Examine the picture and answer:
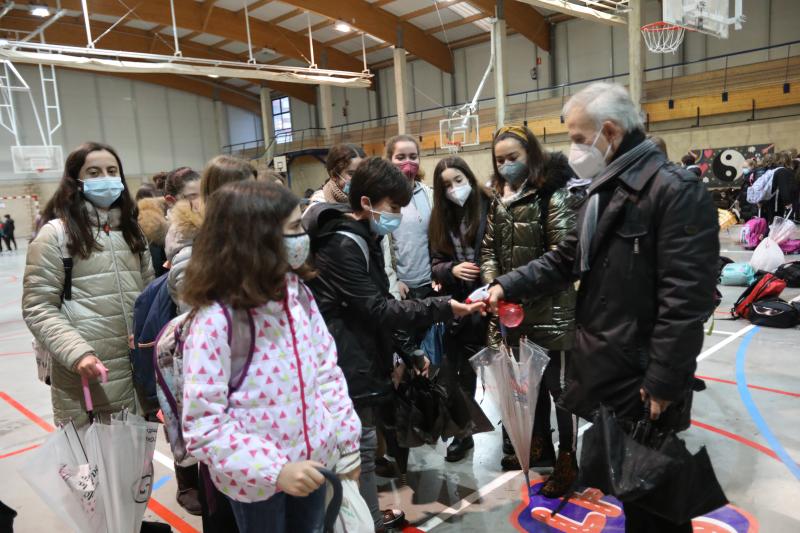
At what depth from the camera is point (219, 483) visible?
1.39 meters

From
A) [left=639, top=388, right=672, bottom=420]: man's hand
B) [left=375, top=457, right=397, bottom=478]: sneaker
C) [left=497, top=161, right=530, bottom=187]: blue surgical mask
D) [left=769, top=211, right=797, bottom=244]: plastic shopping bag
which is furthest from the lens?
[left=769, top=211, right=797, bottom=244]: plastic shopping bag

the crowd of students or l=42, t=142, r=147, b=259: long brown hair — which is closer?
the crowd of students

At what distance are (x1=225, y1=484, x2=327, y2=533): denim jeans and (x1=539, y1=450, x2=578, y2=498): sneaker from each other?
141 cm

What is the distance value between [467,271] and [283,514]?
1.58 m

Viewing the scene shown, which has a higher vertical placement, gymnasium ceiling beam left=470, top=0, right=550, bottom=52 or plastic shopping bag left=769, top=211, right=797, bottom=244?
gymnasium ceiling beam left=470, top=0, right=550, bottom=52

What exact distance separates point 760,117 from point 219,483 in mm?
15404

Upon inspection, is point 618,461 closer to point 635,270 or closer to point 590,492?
point 635,270

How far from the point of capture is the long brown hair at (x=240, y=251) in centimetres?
134

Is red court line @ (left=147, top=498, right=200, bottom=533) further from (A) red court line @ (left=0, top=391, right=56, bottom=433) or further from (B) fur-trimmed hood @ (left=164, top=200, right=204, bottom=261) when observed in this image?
(A) red court line @ (left=0, top=391, right=56, bottom=433)

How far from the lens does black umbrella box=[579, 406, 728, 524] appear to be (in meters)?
1.58

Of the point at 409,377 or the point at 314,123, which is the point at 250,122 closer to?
the point at 314,123

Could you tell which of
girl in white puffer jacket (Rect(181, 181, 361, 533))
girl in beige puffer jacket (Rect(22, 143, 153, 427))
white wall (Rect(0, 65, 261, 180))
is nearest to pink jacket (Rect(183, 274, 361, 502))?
girl in white puffer jacket (Rect(181, 181, 361, 533))

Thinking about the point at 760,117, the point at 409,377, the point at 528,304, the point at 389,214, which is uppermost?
the point at 760,117

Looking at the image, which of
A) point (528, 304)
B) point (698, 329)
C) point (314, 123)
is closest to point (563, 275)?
point (528, 304)
